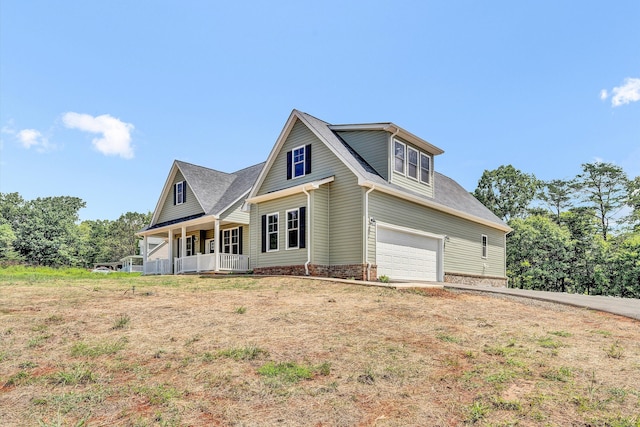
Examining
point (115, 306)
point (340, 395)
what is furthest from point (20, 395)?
point (115, 306)

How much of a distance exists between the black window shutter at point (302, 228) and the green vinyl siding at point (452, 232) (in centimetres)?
246

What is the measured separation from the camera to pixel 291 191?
58.0 ft

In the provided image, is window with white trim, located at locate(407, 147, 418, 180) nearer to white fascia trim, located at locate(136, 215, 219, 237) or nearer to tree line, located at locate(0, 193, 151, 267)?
white fascia trim, located at locate(136, 215, 219, 237)

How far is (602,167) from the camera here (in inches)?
1565

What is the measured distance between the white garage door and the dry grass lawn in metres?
7.20

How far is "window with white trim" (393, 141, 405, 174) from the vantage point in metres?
18.5

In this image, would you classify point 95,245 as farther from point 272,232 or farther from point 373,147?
point 373,147

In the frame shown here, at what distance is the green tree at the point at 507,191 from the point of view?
41.3 meters

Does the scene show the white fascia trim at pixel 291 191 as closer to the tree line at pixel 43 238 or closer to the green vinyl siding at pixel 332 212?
the green vinyl siding at pixel 332 212

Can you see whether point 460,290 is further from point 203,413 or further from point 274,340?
point 203,413

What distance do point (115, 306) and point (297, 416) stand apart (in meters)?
5.96

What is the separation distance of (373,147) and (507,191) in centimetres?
2742

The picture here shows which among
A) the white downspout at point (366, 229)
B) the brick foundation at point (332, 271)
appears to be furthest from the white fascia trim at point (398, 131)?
the brick foundation at point (332, 271)

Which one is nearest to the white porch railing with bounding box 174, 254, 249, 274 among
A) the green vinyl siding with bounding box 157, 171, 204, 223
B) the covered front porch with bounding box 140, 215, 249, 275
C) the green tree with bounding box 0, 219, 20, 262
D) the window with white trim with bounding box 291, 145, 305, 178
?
the covered front porch with bounding box 140, 215, 249, 275
